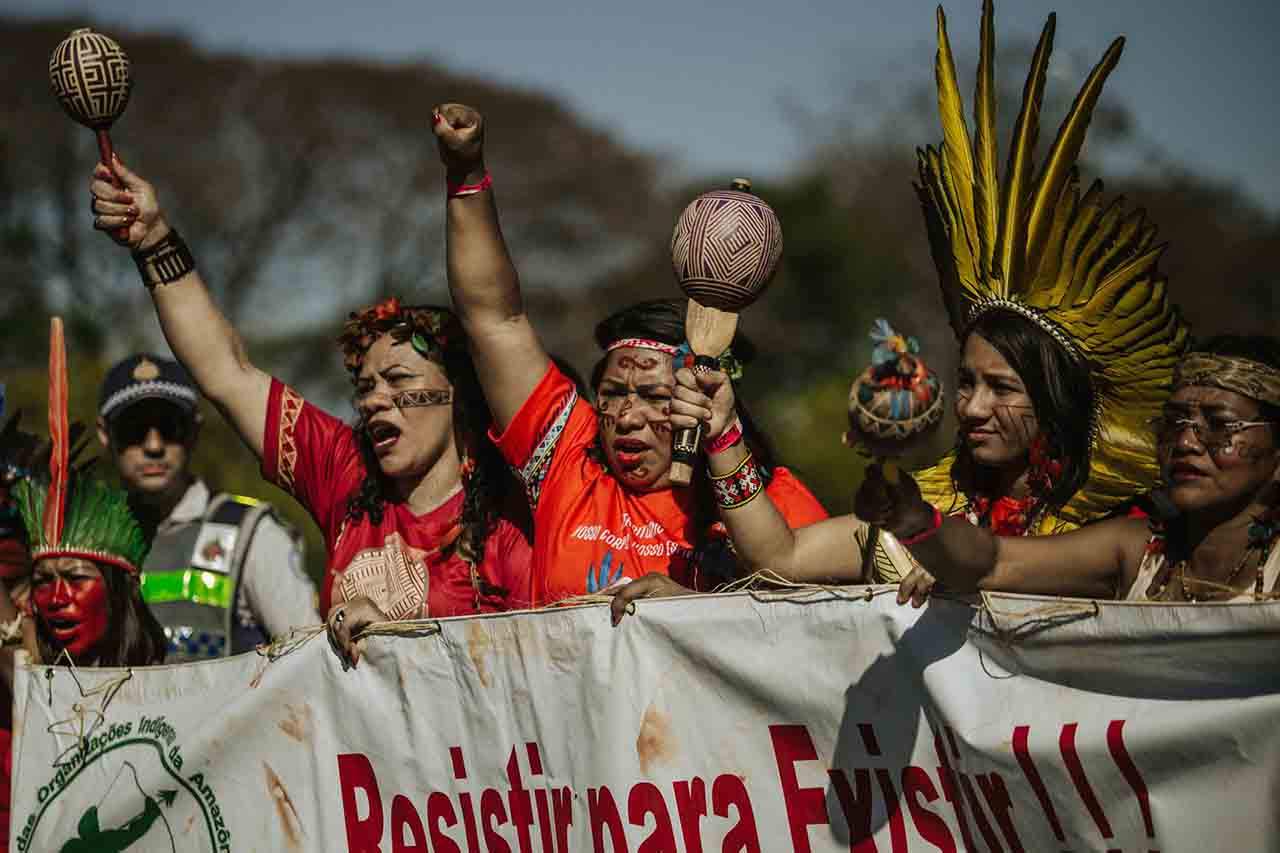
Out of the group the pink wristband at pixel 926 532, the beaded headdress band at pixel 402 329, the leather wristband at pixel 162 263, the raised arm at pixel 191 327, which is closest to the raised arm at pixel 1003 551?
the pink wristband at pixel 926 532

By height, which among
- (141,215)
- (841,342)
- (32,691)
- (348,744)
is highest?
(841,342)

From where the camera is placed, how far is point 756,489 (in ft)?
12.4

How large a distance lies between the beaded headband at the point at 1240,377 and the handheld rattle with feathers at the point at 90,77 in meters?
3.07

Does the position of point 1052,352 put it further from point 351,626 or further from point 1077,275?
point 351,626

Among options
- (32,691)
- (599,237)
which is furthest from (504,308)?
(599,237)

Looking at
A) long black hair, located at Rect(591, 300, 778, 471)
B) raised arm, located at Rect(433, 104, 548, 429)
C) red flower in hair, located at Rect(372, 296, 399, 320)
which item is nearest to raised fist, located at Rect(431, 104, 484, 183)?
raised arm, located at Rect(433, 104, 548, 429)

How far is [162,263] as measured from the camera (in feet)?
16.7

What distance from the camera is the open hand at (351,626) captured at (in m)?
4.18

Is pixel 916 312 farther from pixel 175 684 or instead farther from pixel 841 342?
pixel 175 684

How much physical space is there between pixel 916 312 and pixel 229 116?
11.8 metres

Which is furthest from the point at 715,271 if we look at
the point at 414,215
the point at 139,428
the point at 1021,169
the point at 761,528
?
the point at 414,215

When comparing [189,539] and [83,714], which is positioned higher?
[189,539]

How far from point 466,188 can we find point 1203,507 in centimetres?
205

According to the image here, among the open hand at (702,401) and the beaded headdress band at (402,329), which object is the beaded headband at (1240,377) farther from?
the beaded headdress band at (402,329)
